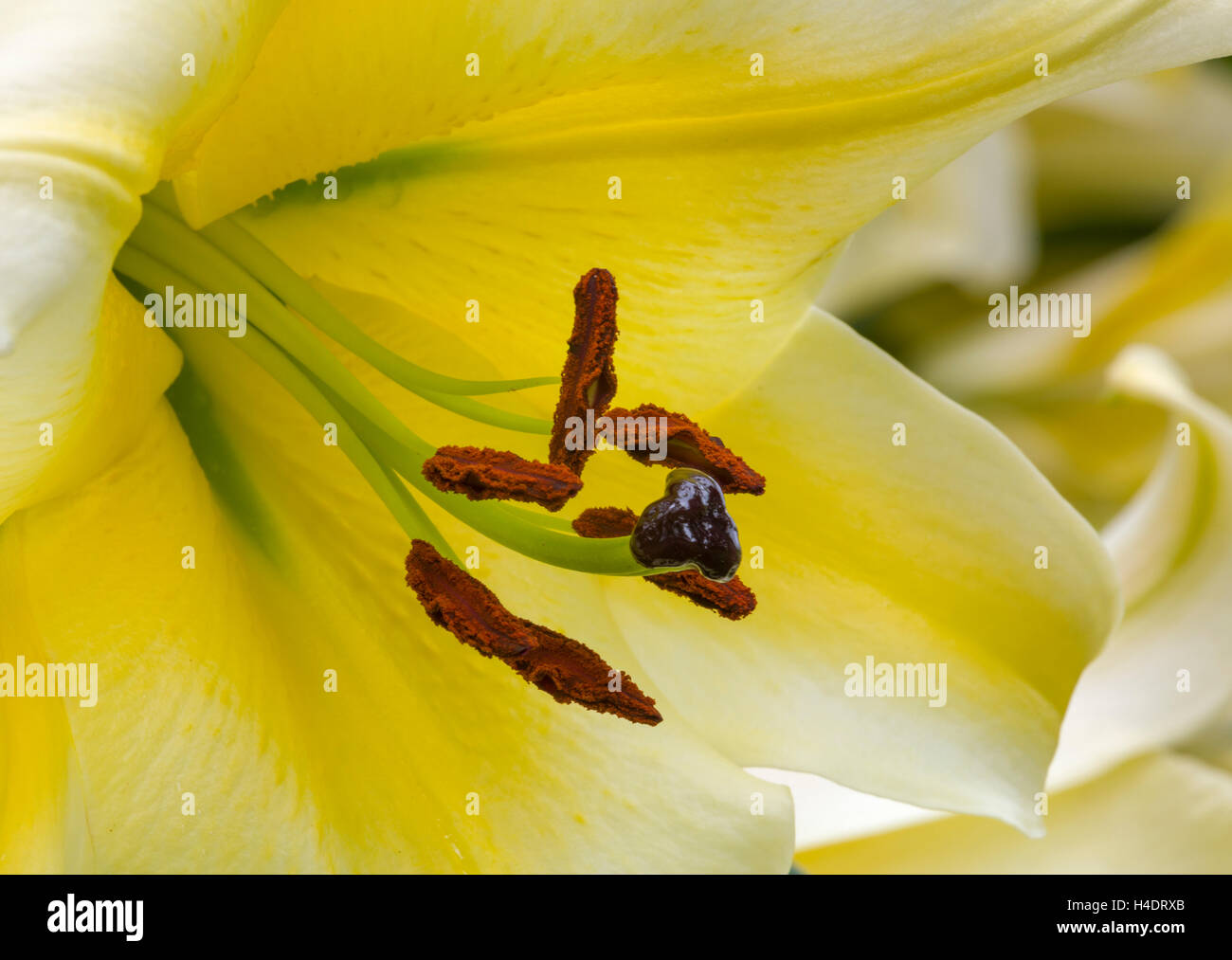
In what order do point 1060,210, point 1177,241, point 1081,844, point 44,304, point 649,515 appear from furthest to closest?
point 1060,210
point 1177,241
point 1081,844
point 649,515
point 44,304

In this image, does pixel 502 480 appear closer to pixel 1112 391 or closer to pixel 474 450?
pixel 474 450

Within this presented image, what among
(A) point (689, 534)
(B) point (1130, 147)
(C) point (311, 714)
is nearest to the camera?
(A) point (689, 534)

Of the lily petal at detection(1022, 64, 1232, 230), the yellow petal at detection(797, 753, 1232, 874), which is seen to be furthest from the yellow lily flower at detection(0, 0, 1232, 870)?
the lily petal at detection(1022, 64, 1232, 230)

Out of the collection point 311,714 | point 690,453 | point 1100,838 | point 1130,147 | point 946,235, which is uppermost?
point 1130,147

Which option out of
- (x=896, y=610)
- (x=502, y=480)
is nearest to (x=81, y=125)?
(x=502, y=480)
